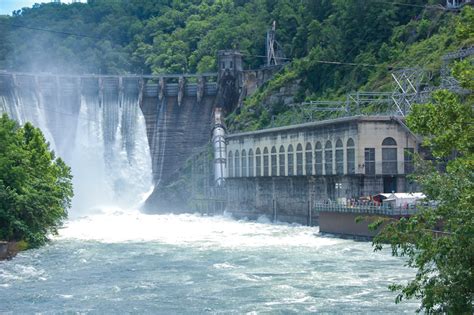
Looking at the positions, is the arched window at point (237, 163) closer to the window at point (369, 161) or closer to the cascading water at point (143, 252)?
the cascading water at point (143, 252)

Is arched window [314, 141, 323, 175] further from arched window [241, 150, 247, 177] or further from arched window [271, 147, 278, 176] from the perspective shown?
arched window [241, 150, 247, 177]

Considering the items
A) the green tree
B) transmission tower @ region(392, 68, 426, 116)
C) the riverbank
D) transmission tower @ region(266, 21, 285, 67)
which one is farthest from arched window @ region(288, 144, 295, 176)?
the green tree

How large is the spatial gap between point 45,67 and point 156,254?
93888 mm

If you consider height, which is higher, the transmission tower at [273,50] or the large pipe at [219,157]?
the transmission tower at [273,50]

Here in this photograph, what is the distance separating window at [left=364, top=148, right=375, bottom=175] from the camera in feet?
216

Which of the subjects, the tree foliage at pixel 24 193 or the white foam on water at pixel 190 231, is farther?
the white foam on water at pixel 190 231

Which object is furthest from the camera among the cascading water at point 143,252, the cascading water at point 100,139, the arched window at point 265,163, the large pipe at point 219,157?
the cascading water at point 100,139

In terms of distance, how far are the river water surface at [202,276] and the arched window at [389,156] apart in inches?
300

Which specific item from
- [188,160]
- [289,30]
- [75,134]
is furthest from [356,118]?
[289,30]

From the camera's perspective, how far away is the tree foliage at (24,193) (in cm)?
5225

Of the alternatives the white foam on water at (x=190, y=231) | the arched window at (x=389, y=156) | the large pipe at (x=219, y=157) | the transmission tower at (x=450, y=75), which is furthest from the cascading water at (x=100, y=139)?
A: the transmission tower at (x=450, y=75)

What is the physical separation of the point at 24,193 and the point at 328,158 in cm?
2682

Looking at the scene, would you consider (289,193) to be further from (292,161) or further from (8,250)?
(8,250)

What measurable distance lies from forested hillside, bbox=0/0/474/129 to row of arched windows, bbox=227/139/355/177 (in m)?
10.7
